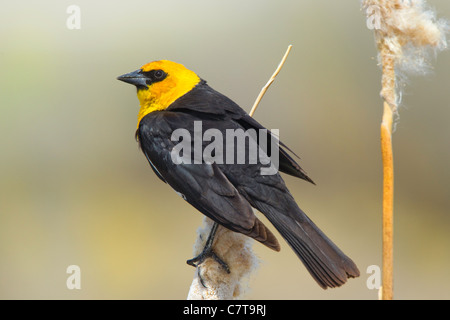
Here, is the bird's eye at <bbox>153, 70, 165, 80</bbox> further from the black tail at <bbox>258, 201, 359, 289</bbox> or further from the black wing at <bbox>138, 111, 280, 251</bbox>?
the black tail at <bbox>258, 201, 359, 289</bbox>

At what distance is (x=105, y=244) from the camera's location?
419 centimetres

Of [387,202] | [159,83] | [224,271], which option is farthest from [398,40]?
[159,83]

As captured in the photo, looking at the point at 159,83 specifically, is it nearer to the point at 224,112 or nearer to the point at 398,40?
the point at 224,112

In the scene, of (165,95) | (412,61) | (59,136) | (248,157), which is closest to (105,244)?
(59,136)

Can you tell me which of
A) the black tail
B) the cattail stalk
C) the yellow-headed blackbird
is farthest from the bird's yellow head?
the cattail stalk

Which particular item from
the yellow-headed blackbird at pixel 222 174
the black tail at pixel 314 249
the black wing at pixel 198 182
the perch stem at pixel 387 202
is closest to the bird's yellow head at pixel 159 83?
the yellow-headed blackbird at pixel 222 174

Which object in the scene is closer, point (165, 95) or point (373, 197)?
point (165, 95)

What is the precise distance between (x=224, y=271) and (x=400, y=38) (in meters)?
0.91

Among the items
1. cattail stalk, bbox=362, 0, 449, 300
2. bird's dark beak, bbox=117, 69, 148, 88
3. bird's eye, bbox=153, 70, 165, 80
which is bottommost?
cattail stalk, bbox=362, 0, 449, 300

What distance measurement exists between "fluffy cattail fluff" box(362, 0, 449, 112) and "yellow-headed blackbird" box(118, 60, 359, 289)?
671mm

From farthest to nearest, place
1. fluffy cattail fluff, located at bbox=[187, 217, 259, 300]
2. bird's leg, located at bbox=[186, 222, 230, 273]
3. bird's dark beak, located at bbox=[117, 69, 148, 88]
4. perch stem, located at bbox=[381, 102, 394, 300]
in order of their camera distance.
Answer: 1. bird's dark beak, located at bbox=[117, 69, 148, 88]
2. bird's leg, located at bbox=[186, 222, 230, 273]
3. fluffy cattail fluff, located at bbox=[187, 217, 259, 300]
4. perch stem, located at bbox=[381, 102, 394, 300]

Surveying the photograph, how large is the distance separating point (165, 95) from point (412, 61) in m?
1.26

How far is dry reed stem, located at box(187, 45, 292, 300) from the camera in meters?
1.66

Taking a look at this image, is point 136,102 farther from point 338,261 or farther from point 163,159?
point 338,261
